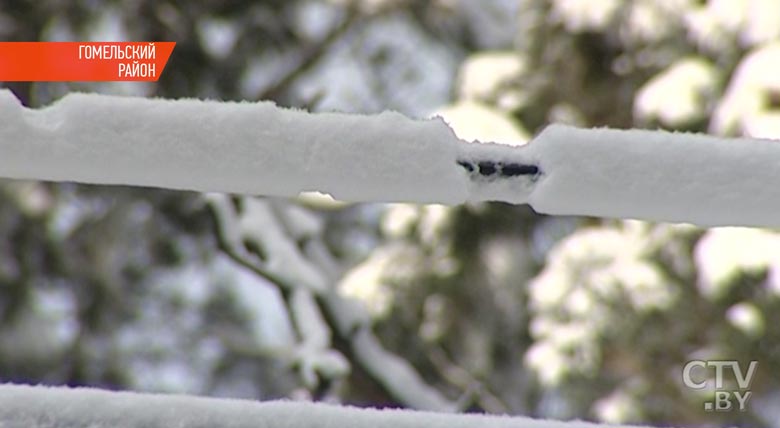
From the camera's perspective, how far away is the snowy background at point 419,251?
3309 mm

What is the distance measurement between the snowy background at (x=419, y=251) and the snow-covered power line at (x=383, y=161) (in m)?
2.17

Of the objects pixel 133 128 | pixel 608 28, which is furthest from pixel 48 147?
pixel 608 28

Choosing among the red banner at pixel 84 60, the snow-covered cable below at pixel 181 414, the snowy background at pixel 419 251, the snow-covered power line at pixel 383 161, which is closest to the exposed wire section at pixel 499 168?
the snow-covered power line at pixel 383 161

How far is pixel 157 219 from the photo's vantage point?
5.70 metres

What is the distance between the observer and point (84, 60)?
469cm

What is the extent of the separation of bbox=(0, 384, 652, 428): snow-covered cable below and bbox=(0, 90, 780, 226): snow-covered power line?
5.4 inches

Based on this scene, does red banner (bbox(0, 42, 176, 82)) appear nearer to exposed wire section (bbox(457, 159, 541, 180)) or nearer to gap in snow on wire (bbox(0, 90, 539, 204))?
gap in snow on wire (bbox(0, 90, 539, 204))

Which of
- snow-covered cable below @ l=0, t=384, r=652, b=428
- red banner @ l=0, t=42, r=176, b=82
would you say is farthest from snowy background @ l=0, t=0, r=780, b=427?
snow-covered cable below @ l=0, t=384, r=652, b=428

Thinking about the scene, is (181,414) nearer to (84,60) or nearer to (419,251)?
(419,251)

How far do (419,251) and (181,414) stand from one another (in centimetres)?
379

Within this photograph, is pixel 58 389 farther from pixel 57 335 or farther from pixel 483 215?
pixel 57 335

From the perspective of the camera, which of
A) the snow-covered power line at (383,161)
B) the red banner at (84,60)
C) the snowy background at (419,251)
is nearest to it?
the snow-covered power line at (383,161)

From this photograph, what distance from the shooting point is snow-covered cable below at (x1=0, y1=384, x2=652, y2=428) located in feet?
1.89

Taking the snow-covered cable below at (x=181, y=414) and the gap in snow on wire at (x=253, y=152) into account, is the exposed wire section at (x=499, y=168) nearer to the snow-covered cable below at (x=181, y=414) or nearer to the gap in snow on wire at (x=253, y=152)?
the gap in snow on wire at (x=253, y=152)
